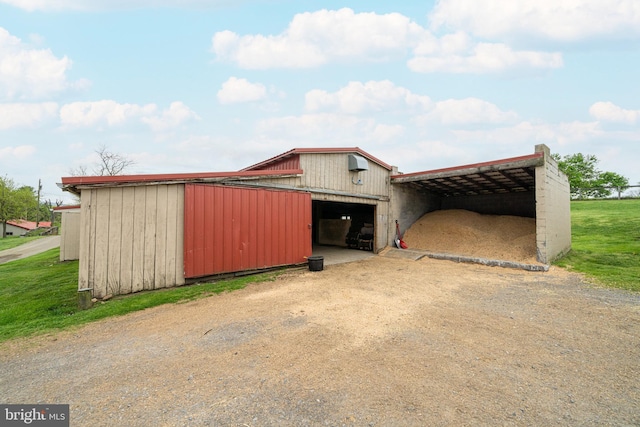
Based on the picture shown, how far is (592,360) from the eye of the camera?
3.14m

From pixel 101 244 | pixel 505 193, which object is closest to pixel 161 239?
pixel 101 244

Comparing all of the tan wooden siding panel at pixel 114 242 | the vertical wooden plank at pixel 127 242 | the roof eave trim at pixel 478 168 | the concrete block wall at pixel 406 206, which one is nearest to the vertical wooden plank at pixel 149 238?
the vertical wooden plank at pixel 127 242

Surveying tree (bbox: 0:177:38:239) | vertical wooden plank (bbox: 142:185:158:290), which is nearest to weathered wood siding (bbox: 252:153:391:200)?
vertical wooden plank (bbox: 142:185:158:290)

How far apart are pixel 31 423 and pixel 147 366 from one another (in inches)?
36.7

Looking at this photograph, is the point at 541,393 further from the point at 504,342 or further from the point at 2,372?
the point at 2,372

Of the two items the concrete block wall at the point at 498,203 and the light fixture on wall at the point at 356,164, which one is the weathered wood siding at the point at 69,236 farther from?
the concrete block wall at the point at 498,203

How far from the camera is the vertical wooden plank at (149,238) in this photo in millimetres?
6211

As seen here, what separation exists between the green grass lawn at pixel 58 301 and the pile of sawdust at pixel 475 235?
777cm

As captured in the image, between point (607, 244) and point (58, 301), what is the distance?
1974cm

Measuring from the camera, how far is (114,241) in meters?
5.87

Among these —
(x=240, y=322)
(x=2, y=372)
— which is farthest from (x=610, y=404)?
(x=2, y=372)

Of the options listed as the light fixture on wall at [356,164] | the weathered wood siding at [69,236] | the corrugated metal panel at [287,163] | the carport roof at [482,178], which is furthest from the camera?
the weathered wood siding at [69,236]

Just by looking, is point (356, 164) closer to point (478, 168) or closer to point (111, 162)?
point (478, 168)

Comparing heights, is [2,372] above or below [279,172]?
below
